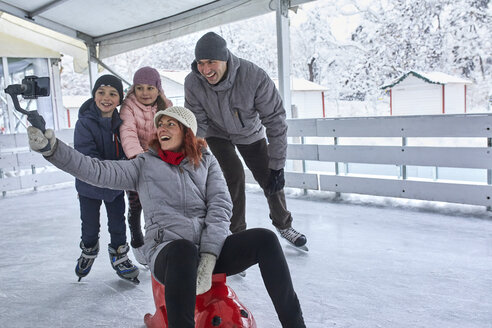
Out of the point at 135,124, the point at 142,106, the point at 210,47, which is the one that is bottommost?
the point at 135,124

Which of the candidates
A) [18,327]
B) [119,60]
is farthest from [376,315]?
[119,60]

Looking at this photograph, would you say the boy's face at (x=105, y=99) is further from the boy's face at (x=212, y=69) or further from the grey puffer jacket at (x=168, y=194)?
the grey puffer jacket at (x=168, y=194)

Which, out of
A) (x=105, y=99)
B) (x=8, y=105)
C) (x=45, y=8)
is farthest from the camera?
(x=8, y=105)

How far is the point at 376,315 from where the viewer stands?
2072 millimetres

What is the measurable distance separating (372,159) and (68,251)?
288cm

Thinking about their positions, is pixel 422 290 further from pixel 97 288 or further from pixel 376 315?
pixel 97 288

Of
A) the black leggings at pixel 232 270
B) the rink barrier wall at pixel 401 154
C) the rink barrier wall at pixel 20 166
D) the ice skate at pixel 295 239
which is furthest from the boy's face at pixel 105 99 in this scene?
the rink barrier wall at pixel 20 166

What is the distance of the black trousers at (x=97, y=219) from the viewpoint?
258cm

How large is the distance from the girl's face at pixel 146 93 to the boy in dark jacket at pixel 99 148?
3.8 inches

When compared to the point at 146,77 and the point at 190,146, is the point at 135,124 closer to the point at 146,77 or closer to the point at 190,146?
the point at 146,77

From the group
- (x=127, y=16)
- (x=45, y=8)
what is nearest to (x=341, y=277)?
(x=127, y=16)

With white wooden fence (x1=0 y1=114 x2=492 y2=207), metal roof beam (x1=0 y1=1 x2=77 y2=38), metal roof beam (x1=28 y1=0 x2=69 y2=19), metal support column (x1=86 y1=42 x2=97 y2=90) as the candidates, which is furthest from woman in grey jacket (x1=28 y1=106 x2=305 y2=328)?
metal support column (x1=86 y1=42 x2=97 y2=90)

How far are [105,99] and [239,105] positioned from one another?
0.75m

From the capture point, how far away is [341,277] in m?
2.57
